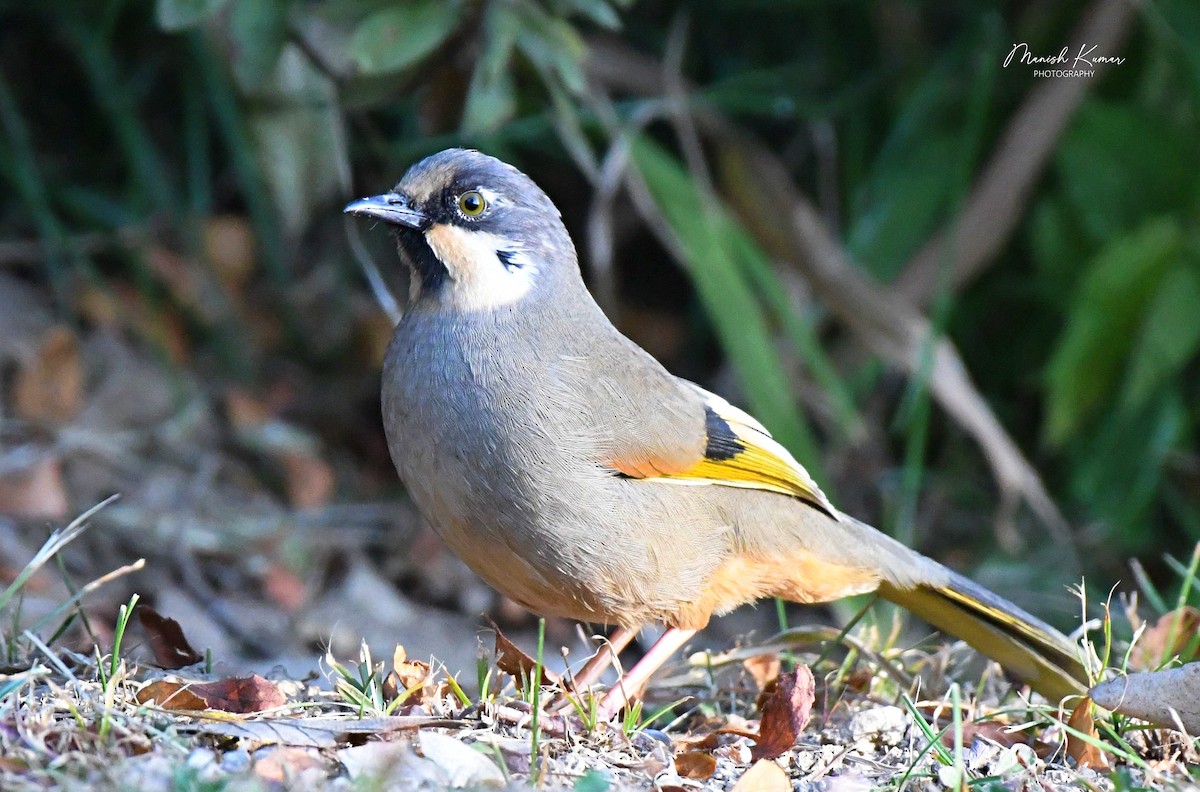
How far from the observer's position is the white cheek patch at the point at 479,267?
12.8 feet

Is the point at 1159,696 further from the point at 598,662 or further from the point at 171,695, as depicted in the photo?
the point at 171,695

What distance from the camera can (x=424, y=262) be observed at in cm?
399

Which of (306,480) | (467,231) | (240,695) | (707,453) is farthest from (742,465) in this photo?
(306,480)

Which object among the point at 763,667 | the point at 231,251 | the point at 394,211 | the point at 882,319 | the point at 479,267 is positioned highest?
the point at 394,211

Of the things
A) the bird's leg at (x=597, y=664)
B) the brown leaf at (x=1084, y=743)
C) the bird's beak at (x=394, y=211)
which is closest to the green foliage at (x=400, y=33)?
the bird's beak at (x=394, y=211)

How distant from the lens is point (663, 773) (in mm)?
3156

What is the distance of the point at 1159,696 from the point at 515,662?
1.57m

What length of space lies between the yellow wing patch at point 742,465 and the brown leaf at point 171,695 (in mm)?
1421

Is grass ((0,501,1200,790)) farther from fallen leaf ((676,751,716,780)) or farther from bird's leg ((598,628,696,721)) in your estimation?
→ fallen leaf ((676,751,716,780))

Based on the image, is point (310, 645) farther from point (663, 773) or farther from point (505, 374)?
point (663, 773)

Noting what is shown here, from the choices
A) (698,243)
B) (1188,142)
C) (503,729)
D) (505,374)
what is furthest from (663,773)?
(1188,142)

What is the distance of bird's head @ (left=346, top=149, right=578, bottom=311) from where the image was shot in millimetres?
3930

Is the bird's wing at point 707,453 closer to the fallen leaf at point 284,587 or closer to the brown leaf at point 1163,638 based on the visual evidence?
the brown leaf at point 1163,638

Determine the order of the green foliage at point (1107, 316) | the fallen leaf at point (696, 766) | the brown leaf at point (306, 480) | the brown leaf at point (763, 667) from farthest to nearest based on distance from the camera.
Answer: the brown leaf at point (306, 480)
the green foliage at point (1107, 316)
the brown leaf at point (763, 667)
the fallen leaf at point (696, 766)
